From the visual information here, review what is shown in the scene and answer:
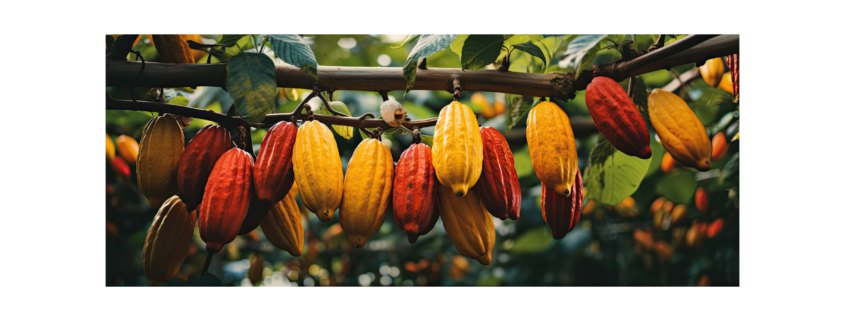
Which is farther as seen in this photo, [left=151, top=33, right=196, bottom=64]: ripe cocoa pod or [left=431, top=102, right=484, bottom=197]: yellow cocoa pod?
[left=151, top=33, right=196, bottom=64]: ripe cocoa pod

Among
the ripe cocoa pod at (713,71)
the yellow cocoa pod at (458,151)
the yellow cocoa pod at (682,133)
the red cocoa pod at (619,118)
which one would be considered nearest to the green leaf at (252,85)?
the yellow cocoa pod at (458,151)

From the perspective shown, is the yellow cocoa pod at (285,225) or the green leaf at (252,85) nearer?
the green leaf at (252,85)

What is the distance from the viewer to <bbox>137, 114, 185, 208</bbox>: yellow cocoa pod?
823 mm

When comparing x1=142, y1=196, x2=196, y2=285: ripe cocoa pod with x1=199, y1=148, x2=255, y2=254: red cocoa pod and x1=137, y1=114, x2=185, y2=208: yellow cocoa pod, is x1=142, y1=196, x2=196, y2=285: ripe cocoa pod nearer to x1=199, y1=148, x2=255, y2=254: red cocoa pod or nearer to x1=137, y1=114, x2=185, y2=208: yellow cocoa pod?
x1=137, y1=114, x2=185, y2=208: yellow cocoa pod

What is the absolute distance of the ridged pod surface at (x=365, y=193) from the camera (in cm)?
78

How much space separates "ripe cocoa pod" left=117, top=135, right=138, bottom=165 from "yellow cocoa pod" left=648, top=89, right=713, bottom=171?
1.20 m

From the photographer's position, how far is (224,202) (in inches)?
30.2

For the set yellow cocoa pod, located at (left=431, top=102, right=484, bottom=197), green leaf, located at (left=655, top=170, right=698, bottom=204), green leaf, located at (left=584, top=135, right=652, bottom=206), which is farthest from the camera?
green leaf, located at (left=655, top=170, right=698, bottom=204)

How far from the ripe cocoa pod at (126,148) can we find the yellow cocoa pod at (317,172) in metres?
0.61

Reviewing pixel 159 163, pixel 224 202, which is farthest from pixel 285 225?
pixel 159 163

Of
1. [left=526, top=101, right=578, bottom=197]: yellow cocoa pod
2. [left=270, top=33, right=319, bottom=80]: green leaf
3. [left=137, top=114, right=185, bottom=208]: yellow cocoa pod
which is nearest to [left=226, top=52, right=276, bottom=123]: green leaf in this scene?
[left=270, top=33, right=319, bottom=80]: green leaf

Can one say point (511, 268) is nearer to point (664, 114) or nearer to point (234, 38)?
point (664, 114)

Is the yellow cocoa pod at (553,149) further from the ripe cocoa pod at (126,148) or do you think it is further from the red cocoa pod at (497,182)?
the ripe cocoa pod at (126,148)
